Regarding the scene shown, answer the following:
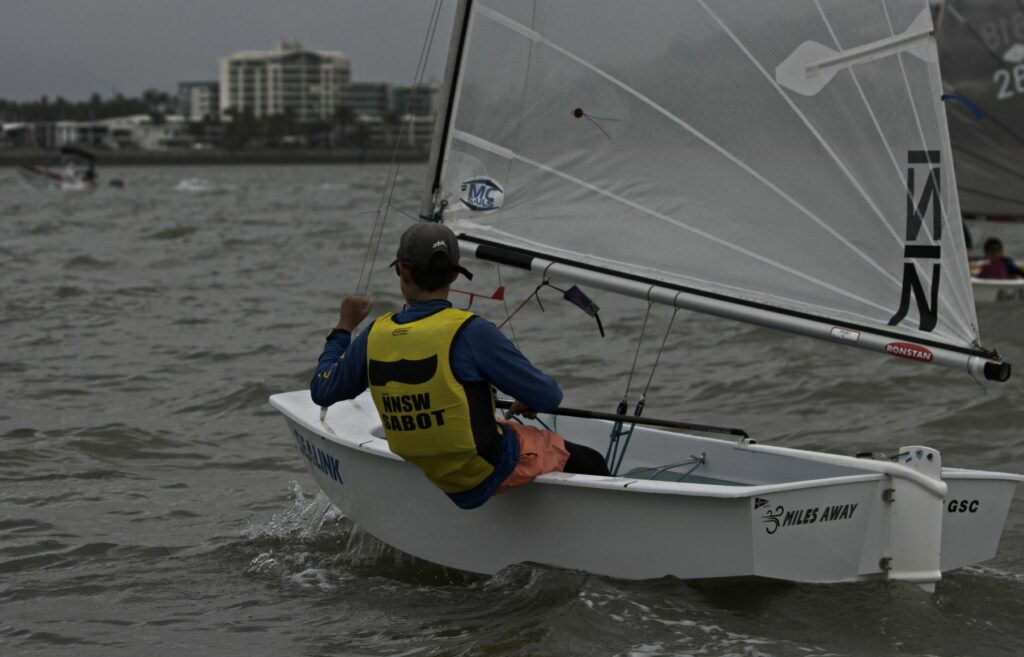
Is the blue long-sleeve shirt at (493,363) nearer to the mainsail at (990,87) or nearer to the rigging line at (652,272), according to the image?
the rigging line at (652,272)

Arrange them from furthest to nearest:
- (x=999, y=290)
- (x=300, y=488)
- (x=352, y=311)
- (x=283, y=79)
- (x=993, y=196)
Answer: (x=283, y=79), (x=993, y=196), (x=999, y=290), (x=300, y=488), (x=352, y=311)

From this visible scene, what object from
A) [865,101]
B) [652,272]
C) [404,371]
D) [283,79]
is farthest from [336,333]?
[283,79]

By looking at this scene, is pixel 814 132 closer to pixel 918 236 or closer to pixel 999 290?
pixel 918 236

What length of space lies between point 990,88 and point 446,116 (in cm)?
1024

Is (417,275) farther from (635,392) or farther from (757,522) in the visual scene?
(635,392)

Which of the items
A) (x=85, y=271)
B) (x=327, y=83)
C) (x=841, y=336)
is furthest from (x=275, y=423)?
(x=327, y=83)

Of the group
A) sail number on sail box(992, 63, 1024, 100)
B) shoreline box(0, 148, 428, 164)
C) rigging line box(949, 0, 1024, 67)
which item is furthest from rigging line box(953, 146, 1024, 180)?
shoreline box(0, 148, 428, 164)

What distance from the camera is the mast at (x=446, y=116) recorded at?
490 cm

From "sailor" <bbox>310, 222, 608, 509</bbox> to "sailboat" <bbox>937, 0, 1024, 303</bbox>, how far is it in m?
10.4

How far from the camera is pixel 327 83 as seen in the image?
18788 cm

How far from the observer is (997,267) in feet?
41.6

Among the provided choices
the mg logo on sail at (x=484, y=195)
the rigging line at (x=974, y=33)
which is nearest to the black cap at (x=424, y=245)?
the mg logo on sail at (x=484, y=195)

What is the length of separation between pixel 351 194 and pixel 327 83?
149308 millimetres

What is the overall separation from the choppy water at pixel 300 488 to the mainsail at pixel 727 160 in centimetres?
95
